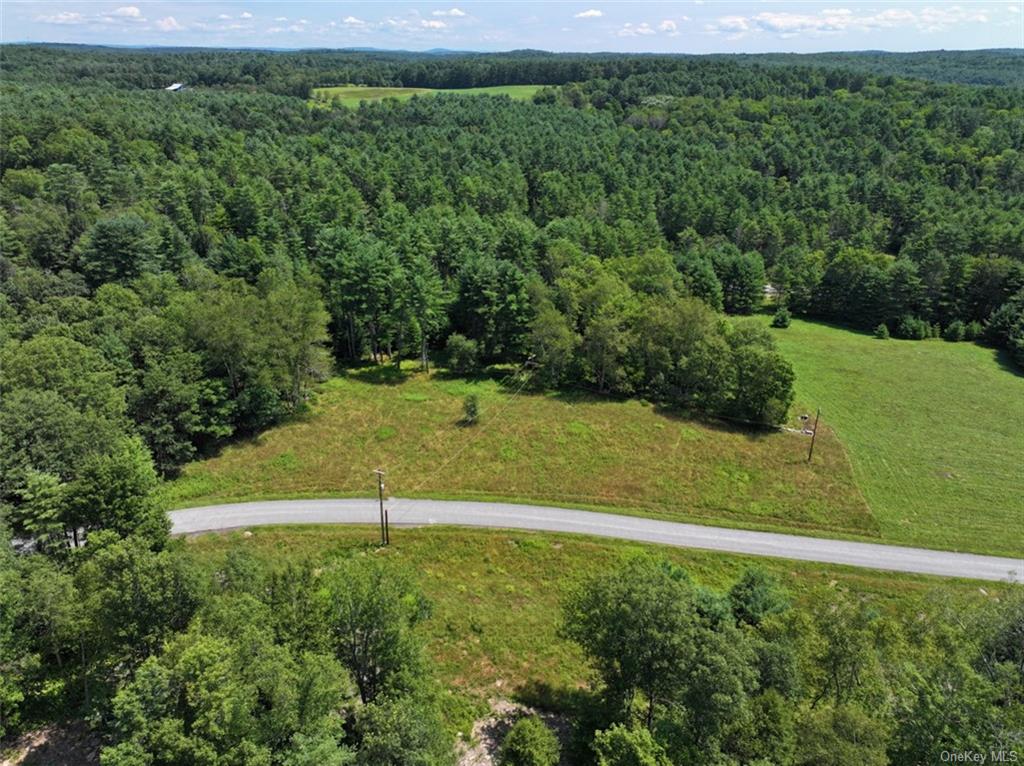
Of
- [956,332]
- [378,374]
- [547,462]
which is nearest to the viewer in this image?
[547,462]

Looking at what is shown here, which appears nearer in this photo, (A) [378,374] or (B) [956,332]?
(A) [378,374]

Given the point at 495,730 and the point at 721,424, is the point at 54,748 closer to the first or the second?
the point at 495,730

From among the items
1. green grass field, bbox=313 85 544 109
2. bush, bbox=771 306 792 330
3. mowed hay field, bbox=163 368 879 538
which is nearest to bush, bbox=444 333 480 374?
mowed hay field, bbox=163 368 879 538

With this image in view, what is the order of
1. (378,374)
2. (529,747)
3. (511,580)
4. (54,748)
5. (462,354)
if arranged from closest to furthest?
1. (529,747)
2. (54,748)
3. (511,580)
4. (462,354)
5. (378,374)

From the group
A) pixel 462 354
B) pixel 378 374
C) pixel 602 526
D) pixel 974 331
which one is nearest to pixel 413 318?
pixel 462 354

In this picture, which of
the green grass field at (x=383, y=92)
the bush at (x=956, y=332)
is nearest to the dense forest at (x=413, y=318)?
the bush at (x=956, y=332)

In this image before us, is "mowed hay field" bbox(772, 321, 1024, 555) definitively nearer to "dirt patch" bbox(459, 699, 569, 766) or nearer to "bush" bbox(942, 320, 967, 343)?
"bush" bbox(942, 320, 967, 343)
